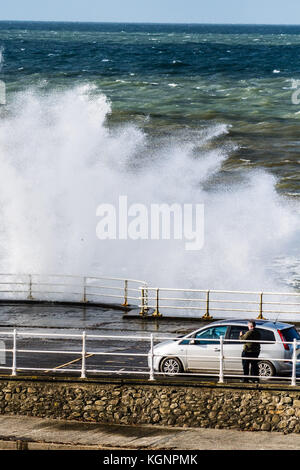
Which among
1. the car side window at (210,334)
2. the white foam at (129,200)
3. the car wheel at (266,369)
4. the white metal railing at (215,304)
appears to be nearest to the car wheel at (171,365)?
the car side window at (210,334)

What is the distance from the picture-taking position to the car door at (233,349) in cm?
1862

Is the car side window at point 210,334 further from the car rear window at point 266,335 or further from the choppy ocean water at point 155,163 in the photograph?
the choppy ocean water at point 155,163

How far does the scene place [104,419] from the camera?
17859 millimetres

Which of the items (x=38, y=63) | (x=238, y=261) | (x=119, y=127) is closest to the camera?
(x=238, y=261)

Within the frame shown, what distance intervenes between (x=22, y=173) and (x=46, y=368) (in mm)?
39093

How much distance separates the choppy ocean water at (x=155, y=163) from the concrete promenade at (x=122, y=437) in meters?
18.4

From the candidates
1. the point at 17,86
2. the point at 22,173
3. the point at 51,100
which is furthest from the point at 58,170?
the point at 17,86

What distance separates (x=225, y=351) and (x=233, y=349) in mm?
186

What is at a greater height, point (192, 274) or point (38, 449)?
point (192, 274)

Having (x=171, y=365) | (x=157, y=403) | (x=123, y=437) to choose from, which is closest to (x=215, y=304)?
(x=171, y=365)

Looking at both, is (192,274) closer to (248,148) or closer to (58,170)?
(58,170)

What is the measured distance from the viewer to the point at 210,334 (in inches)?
760

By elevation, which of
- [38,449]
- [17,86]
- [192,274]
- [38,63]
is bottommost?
[38,449]

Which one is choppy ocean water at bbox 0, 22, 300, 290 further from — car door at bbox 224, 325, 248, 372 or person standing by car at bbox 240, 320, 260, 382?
person standing by car at bbox 240, 320, 260, 382
